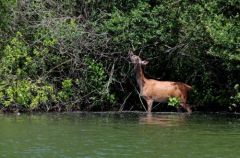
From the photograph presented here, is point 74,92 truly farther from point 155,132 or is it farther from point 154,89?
point 155,132

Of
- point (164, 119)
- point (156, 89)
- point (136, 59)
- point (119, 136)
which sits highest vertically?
point (136, 59)

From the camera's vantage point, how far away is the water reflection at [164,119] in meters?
18.7

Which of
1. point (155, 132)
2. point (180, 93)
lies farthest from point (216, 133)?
point (180, 93)

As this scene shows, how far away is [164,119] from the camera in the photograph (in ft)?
65.4

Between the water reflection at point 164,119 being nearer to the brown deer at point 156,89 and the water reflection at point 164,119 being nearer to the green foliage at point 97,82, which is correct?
the brown deer at point 156,89

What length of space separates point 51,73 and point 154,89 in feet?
11.2

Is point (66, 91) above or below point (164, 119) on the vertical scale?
above

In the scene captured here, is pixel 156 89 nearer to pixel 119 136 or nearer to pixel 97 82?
pixel 97 82

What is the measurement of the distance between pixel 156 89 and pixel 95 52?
2.34 metres

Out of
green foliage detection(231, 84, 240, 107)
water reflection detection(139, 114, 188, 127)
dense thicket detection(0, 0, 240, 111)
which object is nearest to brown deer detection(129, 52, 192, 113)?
dense thicket detection(0, 0, 240, 111)

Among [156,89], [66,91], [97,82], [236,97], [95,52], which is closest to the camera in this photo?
[236,97]

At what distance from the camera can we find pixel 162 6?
69.6 ft

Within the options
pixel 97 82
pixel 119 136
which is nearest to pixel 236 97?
pixel 97 82

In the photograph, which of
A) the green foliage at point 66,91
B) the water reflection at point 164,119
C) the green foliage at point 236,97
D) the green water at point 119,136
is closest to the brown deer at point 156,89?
the water reflection at point 164,119
